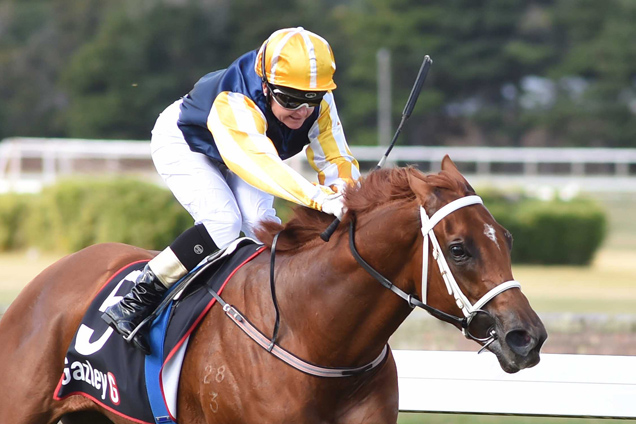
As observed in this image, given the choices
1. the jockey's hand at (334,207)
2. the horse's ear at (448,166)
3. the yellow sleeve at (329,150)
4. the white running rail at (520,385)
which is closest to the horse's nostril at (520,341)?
the horse's ear at (448,166)

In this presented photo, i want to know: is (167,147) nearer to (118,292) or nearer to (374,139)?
(118,292)

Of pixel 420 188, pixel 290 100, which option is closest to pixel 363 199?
pixel 420 188

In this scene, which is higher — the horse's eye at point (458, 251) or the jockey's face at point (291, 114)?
→ the jockey's face at point (291, 114)

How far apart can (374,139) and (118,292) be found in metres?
33.3

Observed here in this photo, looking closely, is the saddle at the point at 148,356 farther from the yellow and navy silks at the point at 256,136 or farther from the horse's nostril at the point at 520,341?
the horse's nostril at the point at 520,341

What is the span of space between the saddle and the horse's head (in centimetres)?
76

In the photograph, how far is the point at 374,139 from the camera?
3653 cm

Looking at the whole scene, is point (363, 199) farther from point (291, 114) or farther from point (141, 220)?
point (141, 220)

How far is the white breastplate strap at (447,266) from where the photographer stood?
8.59ft

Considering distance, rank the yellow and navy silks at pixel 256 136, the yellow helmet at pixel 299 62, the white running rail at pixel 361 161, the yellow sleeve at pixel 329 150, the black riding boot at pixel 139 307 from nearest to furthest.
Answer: the yellow and navy silks at pixel 256 136, the yellow helmet at pixel 299 62, the black riding boot at pixel 139 307, the yellow sleeve at pixel 329 150, the white running rail at pixel 361 161

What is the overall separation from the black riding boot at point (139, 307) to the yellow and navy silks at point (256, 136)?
49 centimetres

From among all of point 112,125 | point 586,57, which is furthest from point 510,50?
point 112,125

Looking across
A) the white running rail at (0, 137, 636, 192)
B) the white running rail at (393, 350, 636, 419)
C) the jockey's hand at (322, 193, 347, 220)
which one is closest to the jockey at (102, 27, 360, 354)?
the jockey's hand at (322, 193, 347, 220)

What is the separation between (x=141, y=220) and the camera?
1312 centimetres
